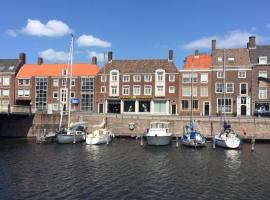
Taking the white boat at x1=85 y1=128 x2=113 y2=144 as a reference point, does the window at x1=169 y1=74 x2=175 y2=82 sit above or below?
above

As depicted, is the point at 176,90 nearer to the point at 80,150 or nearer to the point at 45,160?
the point at 80,150

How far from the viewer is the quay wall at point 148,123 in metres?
66.6

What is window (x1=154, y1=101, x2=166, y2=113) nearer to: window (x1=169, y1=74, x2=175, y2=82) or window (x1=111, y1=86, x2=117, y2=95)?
window (x1=169, y1=74, x2=175, y2=82)

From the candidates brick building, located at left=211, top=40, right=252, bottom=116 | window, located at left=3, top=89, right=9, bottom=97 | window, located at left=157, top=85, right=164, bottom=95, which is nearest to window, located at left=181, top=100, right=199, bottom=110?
brick building, located at left=211, top=40, right=252, bottom=116

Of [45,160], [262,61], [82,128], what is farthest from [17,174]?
[262,61]

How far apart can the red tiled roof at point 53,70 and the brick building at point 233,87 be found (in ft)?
→ 95.8

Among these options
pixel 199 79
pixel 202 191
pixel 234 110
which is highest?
pixel 199 79

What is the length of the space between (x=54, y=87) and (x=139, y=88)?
2149 cm

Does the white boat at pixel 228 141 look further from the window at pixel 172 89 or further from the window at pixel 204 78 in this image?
the window at pixel 172 89

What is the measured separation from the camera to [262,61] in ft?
265

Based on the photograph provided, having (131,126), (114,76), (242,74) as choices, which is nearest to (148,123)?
(131,126)

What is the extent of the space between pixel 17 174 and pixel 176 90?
54.6 meters

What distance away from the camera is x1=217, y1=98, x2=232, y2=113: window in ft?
264

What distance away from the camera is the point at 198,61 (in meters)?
85.4
